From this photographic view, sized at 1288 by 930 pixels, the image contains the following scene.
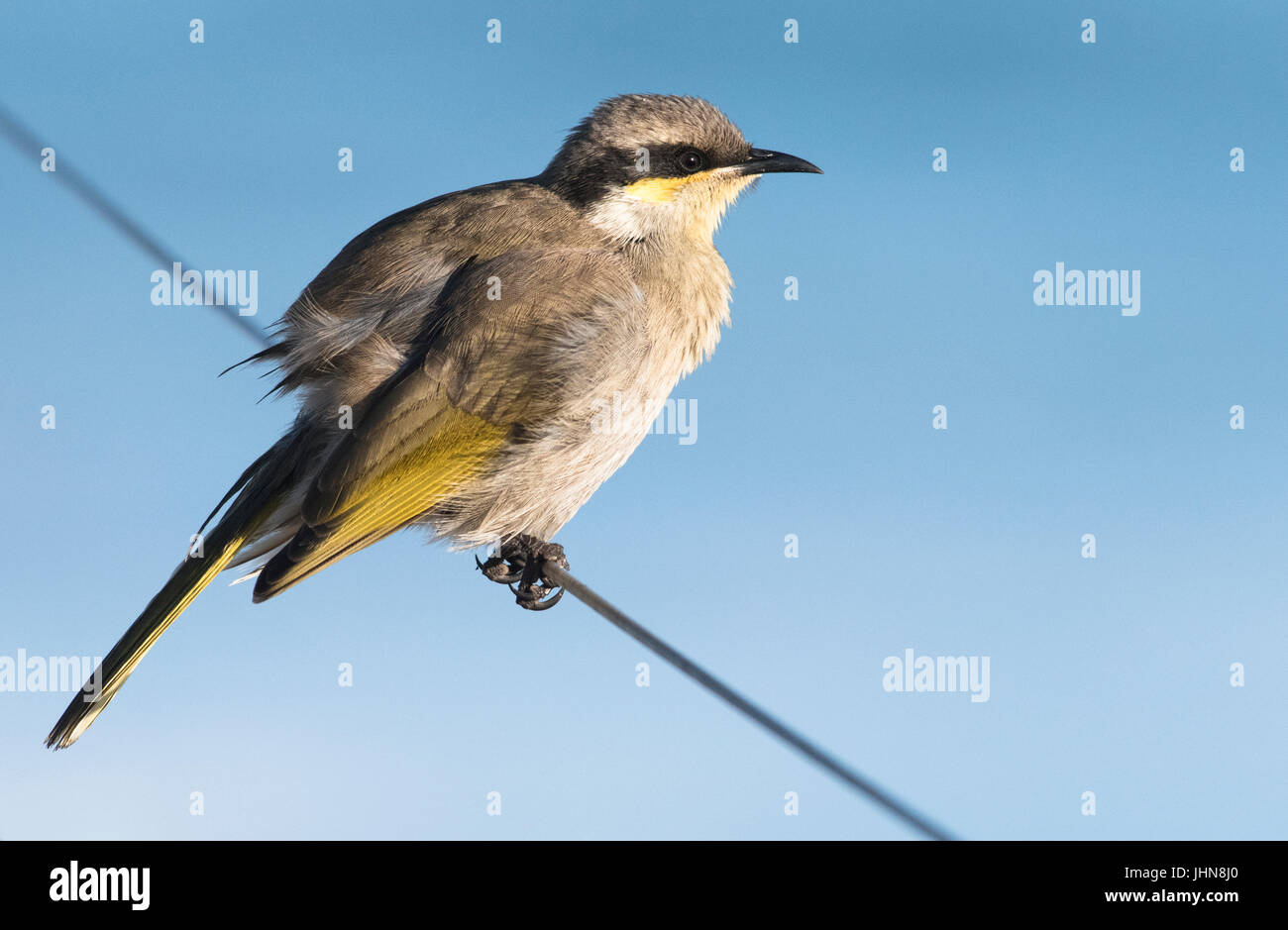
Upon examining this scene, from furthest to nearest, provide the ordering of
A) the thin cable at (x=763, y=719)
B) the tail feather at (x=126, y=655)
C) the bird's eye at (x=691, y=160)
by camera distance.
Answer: the bird's eye at (x=691, y=160) < the tail feather at (x=126, y=655) < the thin cable at (x=763, y=719)

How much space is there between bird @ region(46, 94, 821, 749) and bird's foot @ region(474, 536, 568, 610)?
Result: 15 mm

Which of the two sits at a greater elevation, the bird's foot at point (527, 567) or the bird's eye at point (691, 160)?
the bird's eye at point (691, 160)

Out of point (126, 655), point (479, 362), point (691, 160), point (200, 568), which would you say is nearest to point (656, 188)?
point (691, 160)

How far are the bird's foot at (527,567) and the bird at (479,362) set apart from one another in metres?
0.02

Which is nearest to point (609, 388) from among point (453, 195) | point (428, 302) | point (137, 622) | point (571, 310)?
point (571, 310)

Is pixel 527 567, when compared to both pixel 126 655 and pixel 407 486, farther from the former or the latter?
pixel 126 655

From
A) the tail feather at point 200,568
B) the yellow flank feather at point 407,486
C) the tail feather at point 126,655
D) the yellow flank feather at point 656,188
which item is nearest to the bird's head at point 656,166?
the yellow flank feather at point 656,188

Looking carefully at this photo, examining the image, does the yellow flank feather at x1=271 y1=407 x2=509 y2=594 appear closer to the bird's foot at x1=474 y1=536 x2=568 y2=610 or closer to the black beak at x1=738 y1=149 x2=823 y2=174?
the bird's foot at x1=474 y1=536 x2=568 y2=610

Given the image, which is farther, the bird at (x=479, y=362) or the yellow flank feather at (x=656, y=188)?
the yellow flank feather at (x=656, y=188)

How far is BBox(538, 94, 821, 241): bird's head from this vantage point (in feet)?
17.5

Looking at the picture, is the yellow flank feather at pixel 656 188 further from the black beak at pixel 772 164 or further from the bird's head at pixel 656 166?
the black beak at pixel 772 164

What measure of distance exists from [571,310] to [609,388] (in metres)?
0.36

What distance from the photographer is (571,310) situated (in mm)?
4918

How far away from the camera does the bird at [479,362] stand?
4.70m
